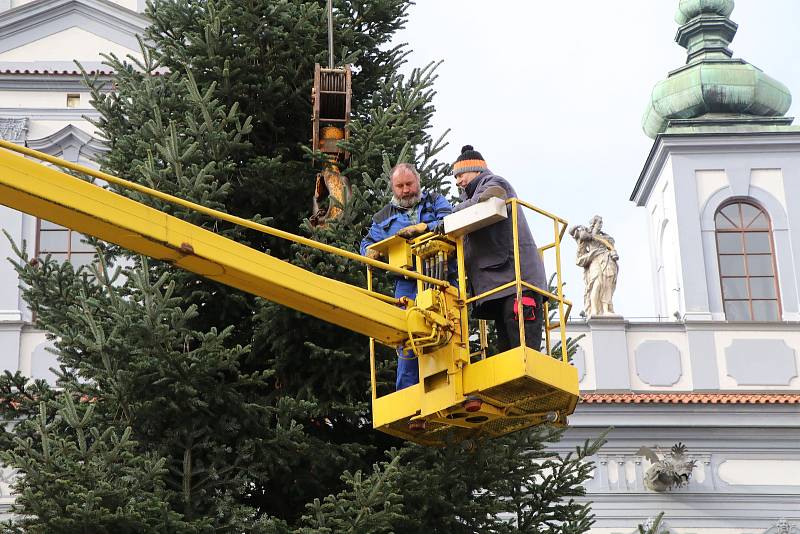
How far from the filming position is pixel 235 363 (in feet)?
37.4

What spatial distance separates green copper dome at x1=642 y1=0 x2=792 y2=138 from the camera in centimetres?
3008

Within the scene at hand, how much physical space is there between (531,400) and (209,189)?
3.07 meters

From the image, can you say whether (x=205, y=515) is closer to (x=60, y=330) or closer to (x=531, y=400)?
(x=60, y=330)

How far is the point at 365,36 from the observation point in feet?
46.2

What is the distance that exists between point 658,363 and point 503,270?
15448 mm

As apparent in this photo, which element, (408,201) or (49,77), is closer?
(408,201)

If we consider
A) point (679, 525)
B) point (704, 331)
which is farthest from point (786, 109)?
point (679, 525)

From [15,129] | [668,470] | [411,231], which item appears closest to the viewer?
[411,231]

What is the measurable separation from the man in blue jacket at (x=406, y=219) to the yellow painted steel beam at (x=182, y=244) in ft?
1.37

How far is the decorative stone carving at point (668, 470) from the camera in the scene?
2459 cm

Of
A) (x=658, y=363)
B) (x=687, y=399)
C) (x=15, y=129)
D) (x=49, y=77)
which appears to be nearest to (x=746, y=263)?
(x=658, y=363)

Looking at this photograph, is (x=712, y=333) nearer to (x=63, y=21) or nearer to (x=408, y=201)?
(x=63, y=21)

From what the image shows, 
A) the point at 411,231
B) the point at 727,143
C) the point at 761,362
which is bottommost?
the point at 411,231

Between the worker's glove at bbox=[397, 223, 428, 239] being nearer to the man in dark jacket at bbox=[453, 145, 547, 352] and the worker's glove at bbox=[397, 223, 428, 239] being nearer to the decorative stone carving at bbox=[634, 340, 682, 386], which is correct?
the man in dark jacket at bbox=[453, 145, 547, 352]
